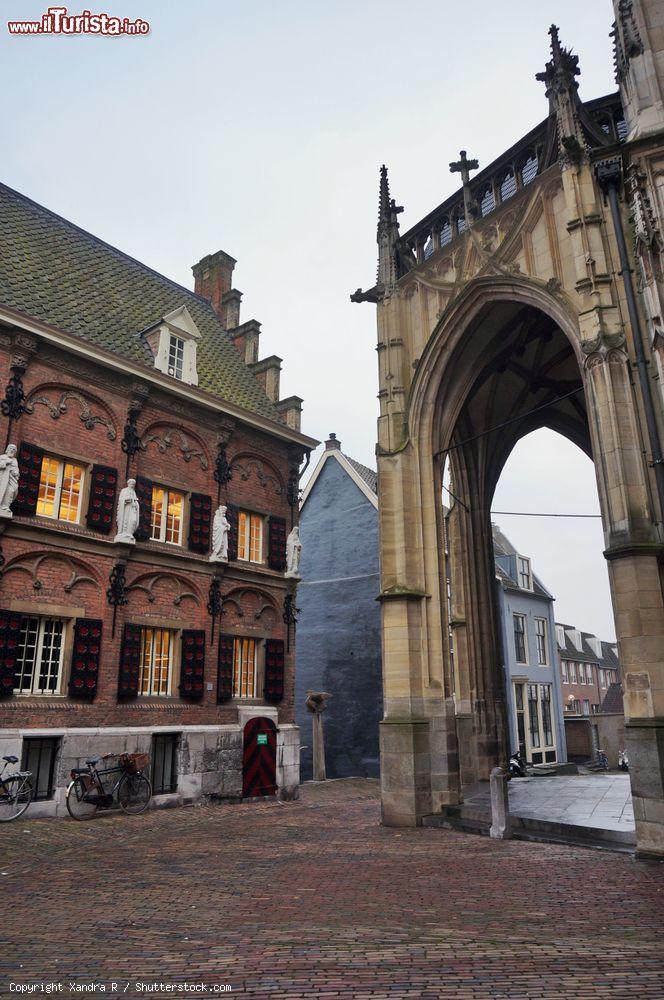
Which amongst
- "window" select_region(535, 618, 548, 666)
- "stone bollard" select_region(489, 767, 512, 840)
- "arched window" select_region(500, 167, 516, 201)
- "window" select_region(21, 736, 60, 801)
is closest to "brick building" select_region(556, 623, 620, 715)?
"window" select_region(535, 618, 548, 666)

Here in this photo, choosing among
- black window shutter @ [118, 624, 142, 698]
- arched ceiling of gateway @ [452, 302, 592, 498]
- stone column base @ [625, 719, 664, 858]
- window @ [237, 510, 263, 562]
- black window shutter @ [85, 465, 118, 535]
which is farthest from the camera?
window @ [237, 510, 263, 562]

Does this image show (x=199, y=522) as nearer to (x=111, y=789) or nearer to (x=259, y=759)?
(x=259, y=759)

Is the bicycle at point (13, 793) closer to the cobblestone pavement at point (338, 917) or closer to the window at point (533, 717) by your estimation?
the cobblestone pavement at point (338, 917)

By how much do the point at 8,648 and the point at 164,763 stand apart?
5176 millimetres

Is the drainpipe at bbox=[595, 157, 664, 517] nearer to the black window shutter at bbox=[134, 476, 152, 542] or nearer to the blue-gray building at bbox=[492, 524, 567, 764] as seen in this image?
the black window shutter at bbox=[134, 476, 152, 542]

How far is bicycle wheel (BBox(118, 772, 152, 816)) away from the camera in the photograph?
15.6 meters

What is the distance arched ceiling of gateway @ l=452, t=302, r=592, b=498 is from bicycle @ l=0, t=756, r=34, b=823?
1367 cm

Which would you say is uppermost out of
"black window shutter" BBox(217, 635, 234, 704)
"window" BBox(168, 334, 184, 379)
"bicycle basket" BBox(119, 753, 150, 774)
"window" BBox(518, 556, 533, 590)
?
"window" BBox(168, 334, 184, 379)

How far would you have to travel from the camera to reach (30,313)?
16.5 metres

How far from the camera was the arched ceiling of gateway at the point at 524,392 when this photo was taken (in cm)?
1808

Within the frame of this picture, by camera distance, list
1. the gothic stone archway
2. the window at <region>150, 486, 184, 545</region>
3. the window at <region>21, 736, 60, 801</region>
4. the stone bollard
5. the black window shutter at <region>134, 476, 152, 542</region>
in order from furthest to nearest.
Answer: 1. the window at <region>150, 486, 184, 545</region>
2. the black window shutter at <region>134, 476, 152, 542</region>
3. the window at <region>21, 736, 60, 801</region>
4. the stone bollard
5. the gothic stone archway

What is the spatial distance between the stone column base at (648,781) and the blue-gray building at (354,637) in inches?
645

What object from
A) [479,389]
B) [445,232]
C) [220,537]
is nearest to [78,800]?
[220,537]

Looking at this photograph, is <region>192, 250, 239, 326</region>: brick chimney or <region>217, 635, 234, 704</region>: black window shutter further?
<region>192, 250, 239, 326</region>: brick chimney
